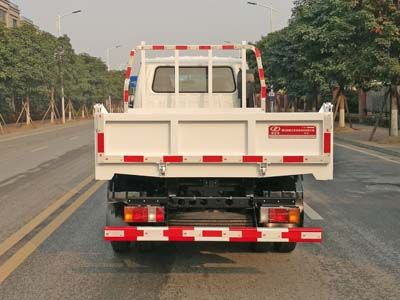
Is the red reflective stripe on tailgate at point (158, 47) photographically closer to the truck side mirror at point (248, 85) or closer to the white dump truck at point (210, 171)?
the truck side mirror at point (248, 85)

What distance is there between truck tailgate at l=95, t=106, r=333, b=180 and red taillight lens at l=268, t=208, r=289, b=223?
0.38m

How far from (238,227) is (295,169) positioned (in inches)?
30.0

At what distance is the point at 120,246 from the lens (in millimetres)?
6312

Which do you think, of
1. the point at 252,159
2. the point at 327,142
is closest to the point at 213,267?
the point at 252,159

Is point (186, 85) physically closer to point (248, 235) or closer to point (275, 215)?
point (275, 215)

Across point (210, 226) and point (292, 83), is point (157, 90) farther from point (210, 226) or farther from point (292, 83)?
point (292, 83)

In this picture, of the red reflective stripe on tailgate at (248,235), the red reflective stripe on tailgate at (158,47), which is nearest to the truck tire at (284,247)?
the red reflective stripe on tailgate at (248,235)

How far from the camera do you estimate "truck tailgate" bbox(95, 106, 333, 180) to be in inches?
204

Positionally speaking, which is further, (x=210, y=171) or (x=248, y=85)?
(x=248, y=85)

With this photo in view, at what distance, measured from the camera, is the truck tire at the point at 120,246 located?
6.29 m

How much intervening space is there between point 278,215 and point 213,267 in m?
0.99

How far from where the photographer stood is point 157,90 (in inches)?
319

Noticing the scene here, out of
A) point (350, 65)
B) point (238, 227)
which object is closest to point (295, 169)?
point (238, 227)

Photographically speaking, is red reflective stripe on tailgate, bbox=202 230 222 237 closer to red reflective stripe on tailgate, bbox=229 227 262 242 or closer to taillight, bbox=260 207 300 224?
red reflective stripe on tailgate, bbox=229 227 262 242
